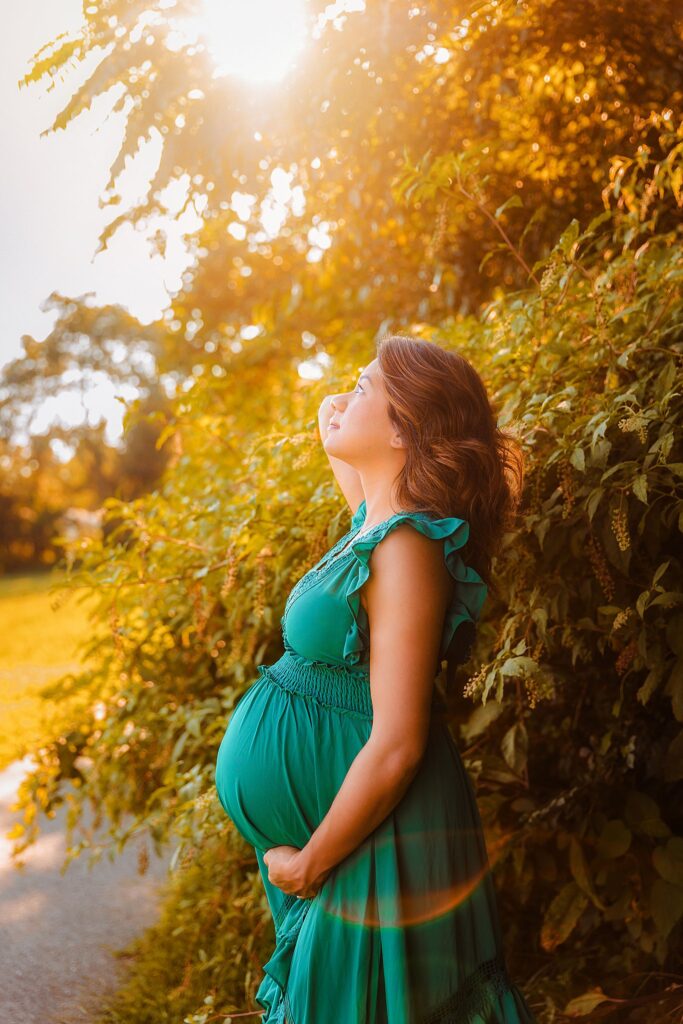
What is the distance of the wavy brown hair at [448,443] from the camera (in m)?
1.67

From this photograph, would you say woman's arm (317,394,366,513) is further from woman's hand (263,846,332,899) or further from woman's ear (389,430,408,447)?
woman's hand (263,846,332,899)

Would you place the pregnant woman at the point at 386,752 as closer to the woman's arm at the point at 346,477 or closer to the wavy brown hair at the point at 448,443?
the wavy brown hair at the point at 448,443

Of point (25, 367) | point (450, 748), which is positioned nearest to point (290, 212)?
point (450, 748)

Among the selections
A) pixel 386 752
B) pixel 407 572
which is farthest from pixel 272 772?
pixel 407 572

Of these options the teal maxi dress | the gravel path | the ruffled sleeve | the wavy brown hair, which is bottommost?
the gravel path

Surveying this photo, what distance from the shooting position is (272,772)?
1.62 m

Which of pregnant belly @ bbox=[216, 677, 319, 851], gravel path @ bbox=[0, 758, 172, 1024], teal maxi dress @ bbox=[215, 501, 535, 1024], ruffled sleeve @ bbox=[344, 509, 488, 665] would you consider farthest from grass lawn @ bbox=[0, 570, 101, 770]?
ruffled sleeve @ bbox=[344, 509, 488, 665]

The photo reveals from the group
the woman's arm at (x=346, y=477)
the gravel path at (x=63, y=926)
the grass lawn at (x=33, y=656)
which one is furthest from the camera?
the grass lawn at (x=33, y=656)

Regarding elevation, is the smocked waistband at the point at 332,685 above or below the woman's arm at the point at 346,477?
below

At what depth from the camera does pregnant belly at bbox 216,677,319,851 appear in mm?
1579

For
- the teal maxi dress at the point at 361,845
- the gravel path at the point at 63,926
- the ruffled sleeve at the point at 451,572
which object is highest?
the ruffled sleeve at the point at 451,572

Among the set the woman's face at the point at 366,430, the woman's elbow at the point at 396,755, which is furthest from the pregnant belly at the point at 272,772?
the woman's face at the point at 366,430

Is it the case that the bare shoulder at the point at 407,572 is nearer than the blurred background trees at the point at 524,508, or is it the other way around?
the bare shoulder at the point at 407,572

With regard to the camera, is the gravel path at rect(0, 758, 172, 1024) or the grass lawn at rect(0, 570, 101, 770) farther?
the grass lawn at rect(0, 570, 101, 770)
